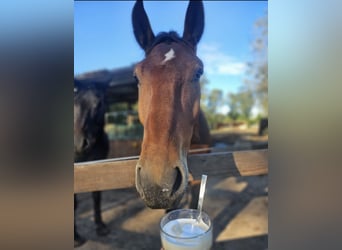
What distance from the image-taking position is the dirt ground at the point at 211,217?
6.56ft

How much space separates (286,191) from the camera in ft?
2.22

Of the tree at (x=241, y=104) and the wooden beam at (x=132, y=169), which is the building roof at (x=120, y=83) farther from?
the tree at (x=241, y=104)

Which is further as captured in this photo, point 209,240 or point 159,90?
point 159,90

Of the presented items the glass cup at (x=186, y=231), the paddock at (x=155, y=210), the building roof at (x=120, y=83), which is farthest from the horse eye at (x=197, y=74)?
the building roof at (x=120, y=83)

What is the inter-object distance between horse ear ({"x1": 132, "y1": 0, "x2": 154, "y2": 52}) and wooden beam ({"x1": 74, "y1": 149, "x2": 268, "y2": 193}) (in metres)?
0.93

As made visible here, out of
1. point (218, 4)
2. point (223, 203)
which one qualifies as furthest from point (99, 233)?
point (218, 4)

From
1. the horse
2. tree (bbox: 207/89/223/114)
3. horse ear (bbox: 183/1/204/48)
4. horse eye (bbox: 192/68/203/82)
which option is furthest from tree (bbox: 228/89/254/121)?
horse eye (bbox: 192/68/203/82)

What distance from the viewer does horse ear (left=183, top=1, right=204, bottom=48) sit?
1.58 meters

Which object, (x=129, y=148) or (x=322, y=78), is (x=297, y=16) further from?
(x=129, y=148)

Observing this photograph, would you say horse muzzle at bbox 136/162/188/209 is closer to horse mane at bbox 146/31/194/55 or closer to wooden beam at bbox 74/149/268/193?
wooden beam at bbox 74/149/268/193

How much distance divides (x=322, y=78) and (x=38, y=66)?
0.83 metres

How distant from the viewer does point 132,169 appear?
1.34 metres

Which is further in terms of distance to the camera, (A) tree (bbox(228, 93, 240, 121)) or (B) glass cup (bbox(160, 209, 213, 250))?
(A) tree (bbox(228, 93, 240, 121))

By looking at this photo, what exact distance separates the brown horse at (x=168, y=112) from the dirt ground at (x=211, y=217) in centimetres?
121
